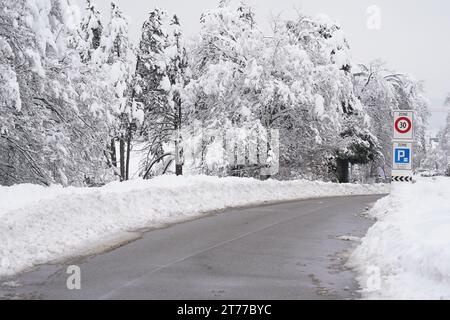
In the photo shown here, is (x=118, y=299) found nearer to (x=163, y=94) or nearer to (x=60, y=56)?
(x=60, y=56)

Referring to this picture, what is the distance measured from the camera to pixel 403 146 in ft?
53.7

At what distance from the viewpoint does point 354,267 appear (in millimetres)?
10172

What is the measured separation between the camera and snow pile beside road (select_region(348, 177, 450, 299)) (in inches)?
301

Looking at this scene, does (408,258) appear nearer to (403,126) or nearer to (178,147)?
(403,126)

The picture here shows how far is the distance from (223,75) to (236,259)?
24003 millimetres

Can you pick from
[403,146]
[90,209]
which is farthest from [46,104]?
[403,146]

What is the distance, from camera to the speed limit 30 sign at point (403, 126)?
1641 centimetres

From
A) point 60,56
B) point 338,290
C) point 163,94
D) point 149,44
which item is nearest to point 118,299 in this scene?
point 338,290

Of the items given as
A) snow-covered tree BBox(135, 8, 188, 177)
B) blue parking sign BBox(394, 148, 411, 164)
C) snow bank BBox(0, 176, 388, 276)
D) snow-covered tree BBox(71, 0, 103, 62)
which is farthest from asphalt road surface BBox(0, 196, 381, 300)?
snow-covered tree BBox(71, 0, 103, 62)

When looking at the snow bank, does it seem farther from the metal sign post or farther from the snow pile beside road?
the metal sign post

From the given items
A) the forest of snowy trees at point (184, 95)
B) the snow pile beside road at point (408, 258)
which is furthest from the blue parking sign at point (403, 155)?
the forest of snowy trees at point (184, 95)

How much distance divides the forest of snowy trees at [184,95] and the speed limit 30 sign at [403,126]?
10848 millimetres
